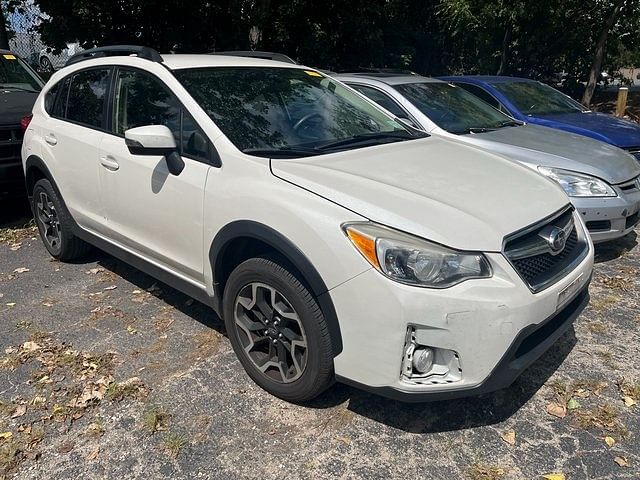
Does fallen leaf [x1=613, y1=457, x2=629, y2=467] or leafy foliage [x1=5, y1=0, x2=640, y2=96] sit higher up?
leafy foliage [x1=5, y1=0, x2=640, y2=96]

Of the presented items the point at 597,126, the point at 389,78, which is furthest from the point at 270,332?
the point at 597,126

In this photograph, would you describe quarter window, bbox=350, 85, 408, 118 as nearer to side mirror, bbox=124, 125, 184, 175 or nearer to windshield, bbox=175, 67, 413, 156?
windshield, bbox=175, 67, 413, 156

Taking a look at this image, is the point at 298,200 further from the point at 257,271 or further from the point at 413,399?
the point at 413,399

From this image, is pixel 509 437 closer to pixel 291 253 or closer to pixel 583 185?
pixel 291 253

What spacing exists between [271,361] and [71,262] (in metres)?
2.81

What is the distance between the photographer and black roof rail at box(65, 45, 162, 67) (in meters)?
3.63

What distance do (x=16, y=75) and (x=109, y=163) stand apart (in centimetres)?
429

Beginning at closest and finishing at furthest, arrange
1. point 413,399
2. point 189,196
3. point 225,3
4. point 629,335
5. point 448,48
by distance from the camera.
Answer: point 413,399 → point 189,196 → point 629,335 → point 225,3 → point 448,48

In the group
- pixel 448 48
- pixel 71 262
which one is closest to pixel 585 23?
pixel 448 48

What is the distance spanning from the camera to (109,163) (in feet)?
12.1

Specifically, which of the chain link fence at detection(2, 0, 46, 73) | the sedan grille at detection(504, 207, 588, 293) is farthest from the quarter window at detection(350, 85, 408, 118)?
the chain link fence at detection(2, 0, 46, 73)

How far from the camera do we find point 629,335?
12.0 feet

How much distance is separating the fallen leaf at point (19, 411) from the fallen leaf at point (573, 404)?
2903mm

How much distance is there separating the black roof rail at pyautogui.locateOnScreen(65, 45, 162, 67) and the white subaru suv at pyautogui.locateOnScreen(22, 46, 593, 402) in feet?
0.09
